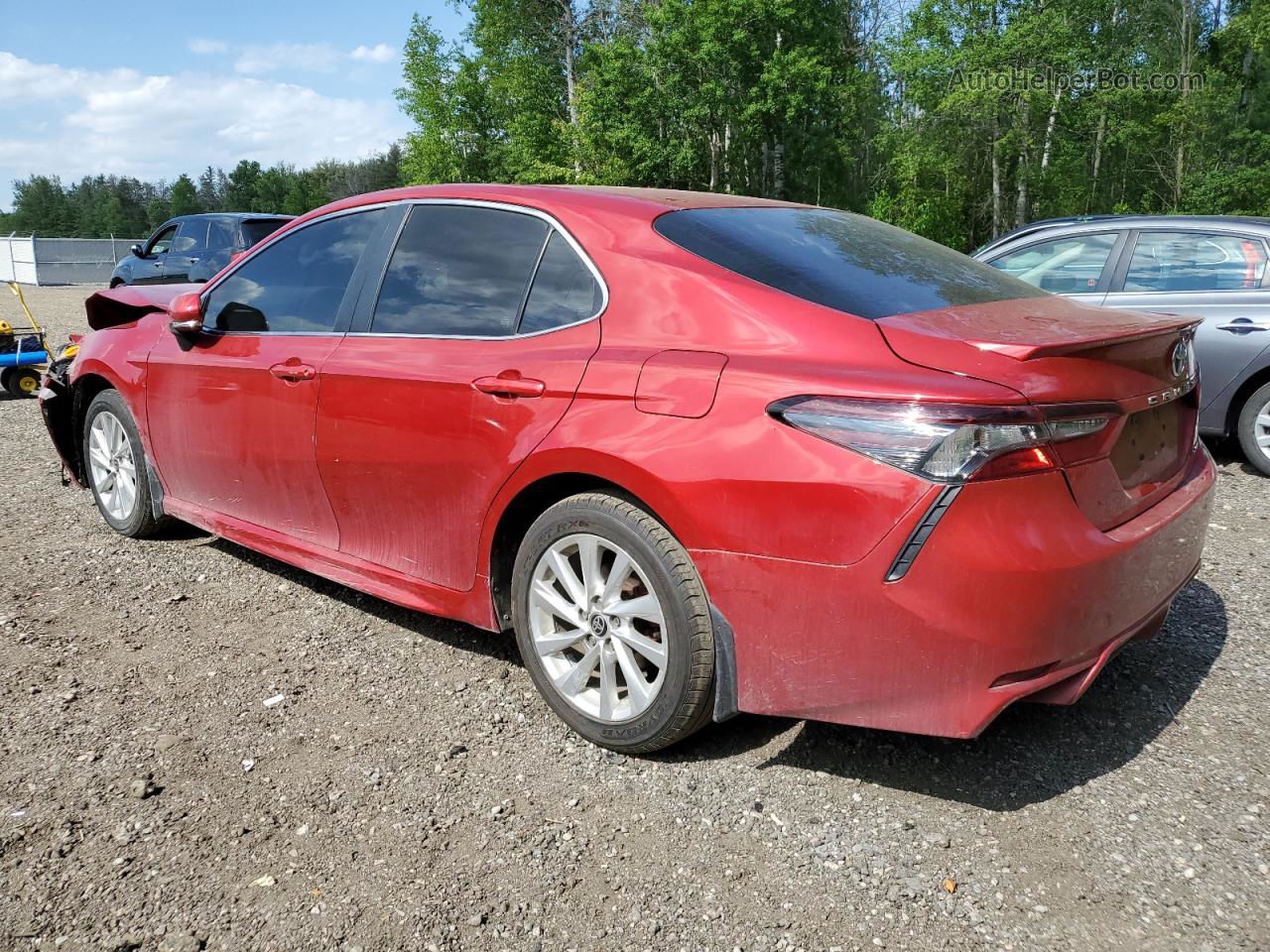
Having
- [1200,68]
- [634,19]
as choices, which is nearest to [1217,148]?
[1200,68]

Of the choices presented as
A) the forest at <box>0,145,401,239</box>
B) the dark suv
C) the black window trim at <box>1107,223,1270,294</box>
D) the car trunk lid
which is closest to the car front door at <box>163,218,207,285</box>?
the dark suv

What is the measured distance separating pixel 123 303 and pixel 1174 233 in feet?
21.5

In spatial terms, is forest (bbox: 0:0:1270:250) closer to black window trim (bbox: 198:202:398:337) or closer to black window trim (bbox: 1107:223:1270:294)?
A: black window trim (bbox: 1107:223:1270:294)

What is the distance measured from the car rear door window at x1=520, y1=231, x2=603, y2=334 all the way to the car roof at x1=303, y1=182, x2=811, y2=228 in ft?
0.59

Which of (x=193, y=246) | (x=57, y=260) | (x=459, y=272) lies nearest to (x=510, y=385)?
(x=459, y=272)

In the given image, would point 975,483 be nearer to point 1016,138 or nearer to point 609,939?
point 609,939

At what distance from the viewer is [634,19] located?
47625mm

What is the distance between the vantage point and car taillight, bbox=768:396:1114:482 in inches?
89.3

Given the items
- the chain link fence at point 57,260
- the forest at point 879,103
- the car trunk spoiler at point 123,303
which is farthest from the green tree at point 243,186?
the car trunk spoiler at point 123,303

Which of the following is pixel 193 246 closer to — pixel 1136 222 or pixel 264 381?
pixel 264 381

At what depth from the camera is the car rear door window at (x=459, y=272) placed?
3205 millimetres

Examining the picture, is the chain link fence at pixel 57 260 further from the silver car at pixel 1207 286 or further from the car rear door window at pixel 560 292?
the car rear door window at pixel 560 292

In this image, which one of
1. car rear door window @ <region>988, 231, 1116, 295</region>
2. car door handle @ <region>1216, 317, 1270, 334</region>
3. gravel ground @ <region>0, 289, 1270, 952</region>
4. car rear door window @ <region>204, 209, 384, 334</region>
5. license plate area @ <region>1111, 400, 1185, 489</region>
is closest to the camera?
gravel ground @ <region>0, 289, 1270, 952</region>

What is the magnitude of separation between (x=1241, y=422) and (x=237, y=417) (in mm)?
6138
